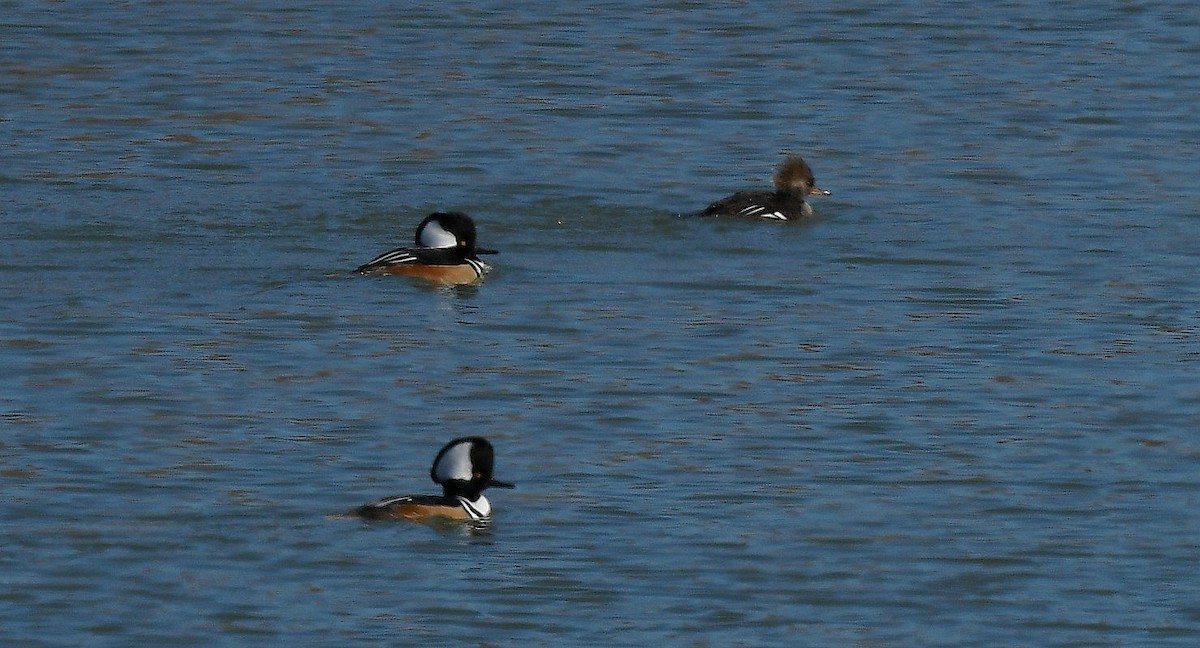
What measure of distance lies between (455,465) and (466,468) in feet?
0.21

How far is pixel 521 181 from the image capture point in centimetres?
2289

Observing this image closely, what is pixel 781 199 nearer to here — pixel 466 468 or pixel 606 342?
pixel 606 342

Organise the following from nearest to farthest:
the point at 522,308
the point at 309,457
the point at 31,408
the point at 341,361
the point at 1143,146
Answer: the point at 309,457
the point at 31,408
the point at 341,361
the point at 522,308
the point at 1143,146

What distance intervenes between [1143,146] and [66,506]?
45.1ft

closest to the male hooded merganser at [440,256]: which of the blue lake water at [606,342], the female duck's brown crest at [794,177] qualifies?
the blue lake water at [606,342]

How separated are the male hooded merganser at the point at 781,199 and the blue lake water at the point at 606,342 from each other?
136 mm

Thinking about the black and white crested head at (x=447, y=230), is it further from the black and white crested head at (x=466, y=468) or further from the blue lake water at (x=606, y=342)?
the black and white crested head at (x=466, y=468)

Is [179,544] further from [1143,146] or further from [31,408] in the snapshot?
[1143,146]

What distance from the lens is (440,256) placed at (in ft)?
63.6

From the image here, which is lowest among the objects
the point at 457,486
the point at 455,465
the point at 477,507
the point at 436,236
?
the point at 477,507

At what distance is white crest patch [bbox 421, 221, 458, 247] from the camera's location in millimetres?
19500

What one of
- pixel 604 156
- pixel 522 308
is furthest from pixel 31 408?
pixel 604 156

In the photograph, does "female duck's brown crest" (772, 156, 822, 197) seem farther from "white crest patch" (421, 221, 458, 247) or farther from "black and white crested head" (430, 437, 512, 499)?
"black and white crested head" (430, 437, 512, 499)

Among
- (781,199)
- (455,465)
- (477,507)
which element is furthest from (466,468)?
(781,199)
